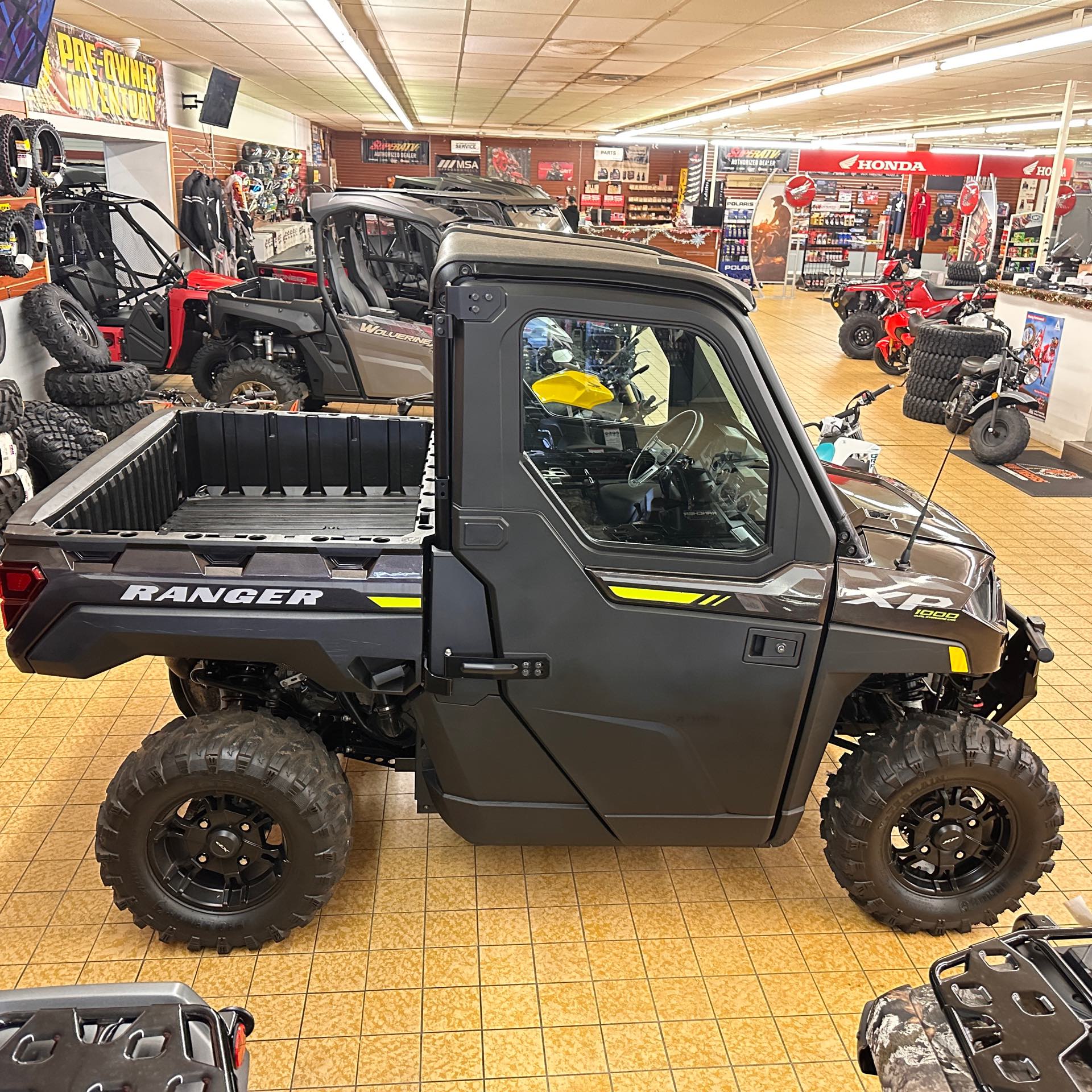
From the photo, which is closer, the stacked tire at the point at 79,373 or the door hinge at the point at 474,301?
the door hinge at the point at 474,301

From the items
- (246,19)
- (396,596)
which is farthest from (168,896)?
(246,19)

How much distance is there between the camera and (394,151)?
26469 millimetres

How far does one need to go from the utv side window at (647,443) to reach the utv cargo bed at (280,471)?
3.27ft

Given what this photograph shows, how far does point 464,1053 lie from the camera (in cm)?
237

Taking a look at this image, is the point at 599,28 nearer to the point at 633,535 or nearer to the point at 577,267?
the point at 577,267

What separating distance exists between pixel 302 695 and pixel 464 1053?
109 cm

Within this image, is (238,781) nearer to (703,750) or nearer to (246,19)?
(703,750)

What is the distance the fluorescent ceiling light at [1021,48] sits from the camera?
25.6 feet

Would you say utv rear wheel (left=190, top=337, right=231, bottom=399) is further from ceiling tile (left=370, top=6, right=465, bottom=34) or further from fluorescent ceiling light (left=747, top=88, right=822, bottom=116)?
fluorescent ceiling light (left=747, top=88, right=822, bottom=116)

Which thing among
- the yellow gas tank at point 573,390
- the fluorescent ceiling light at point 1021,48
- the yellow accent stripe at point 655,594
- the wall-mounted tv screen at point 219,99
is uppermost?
the fluorescent ceiling light at point 1021,48

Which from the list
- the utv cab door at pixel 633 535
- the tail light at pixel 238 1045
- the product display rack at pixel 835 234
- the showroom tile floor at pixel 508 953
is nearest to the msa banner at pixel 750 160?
the product display rack at pixel 835 234

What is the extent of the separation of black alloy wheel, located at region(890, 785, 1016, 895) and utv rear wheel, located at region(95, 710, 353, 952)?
1.59 metres

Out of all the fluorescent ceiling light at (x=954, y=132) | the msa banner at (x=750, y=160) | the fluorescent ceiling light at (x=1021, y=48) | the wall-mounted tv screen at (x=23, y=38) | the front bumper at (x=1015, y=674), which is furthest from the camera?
the msa banner at (x=750, y=160)

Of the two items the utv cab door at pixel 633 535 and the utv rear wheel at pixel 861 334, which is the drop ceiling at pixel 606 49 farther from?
the utv cab door at pixel 633 535
